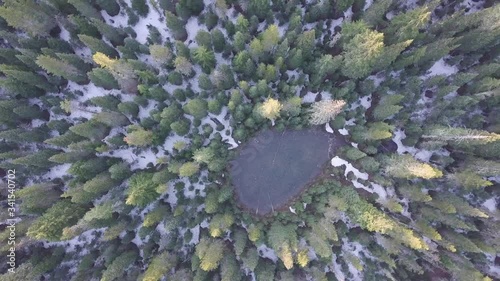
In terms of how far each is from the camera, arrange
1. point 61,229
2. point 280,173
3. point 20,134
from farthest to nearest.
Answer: point 280,173 → point 20,134 → point 61,229

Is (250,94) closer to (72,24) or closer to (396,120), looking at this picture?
(396,120)

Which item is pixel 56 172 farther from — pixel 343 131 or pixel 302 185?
pixel 343 131

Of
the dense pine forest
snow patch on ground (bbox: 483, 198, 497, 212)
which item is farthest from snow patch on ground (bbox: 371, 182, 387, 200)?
snow patch on ground (bbox: 483, 198, 497, 212)

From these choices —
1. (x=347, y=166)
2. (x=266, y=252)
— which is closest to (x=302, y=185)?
(x=347, y=166)

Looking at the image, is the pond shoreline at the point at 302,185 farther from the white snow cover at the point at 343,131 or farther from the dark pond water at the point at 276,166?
the white snow cover at the point at 343,131

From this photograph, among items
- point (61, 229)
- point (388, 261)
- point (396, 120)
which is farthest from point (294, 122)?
point (61, 229)

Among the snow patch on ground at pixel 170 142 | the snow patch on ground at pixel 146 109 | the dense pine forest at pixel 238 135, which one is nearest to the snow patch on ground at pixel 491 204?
the dense pine forest at pixel 238 135

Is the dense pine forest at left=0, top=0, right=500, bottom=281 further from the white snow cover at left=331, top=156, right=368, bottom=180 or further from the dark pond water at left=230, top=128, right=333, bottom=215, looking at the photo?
the dark pond water at left=230, top=128, right=333, bottom=215
